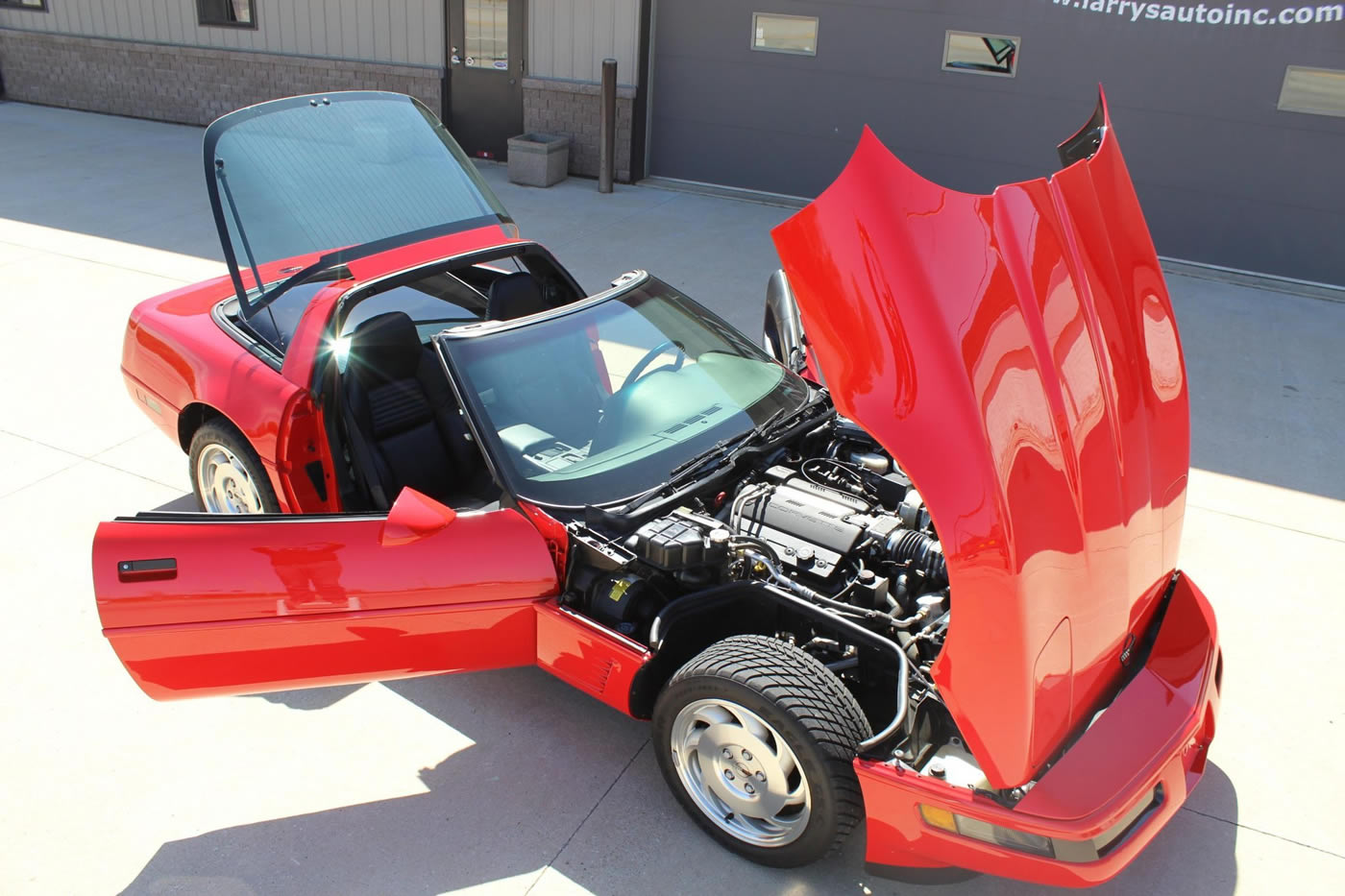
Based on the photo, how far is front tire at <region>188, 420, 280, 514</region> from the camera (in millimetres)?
4234

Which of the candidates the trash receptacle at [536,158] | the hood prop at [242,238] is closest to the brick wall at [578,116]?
the trash receptacle at [536,158]

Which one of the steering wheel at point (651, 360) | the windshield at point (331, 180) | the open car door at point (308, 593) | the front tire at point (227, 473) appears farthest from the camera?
the windshield at point (331, 180)

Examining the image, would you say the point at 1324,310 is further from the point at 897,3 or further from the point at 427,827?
the point at 427,827

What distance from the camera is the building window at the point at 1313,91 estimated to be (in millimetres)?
8648

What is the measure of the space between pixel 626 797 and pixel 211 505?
2477mm

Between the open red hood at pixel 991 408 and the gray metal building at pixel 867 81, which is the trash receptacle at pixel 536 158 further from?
the open red hood at pixel 991 408

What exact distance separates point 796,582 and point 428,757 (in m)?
Result: 1.44

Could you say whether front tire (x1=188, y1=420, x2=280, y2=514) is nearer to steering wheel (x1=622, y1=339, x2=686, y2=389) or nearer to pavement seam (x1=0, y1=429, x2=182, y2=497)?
pavement seam (x1=0, y1=429, x2=182, y2=497)

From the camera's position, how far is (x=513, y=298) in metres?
4.64

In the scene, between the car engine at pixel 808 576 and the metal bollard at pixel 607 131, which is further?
the metal bollard at pixel 607 131

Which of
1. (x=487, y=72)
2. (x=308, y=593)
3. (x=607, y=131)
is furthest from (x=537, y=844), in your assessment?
(x=487, y=72)

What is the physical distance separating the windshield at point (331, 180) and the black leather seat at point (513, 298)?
46cm

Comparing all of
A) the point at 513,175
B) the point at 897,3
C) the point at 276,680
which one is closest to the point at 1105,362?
the point at 276,680

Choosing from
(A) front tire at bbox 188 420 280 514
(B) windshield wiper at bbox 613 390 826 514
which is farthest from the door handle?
(B) windshield wiper at bbox 613 390 826 514
